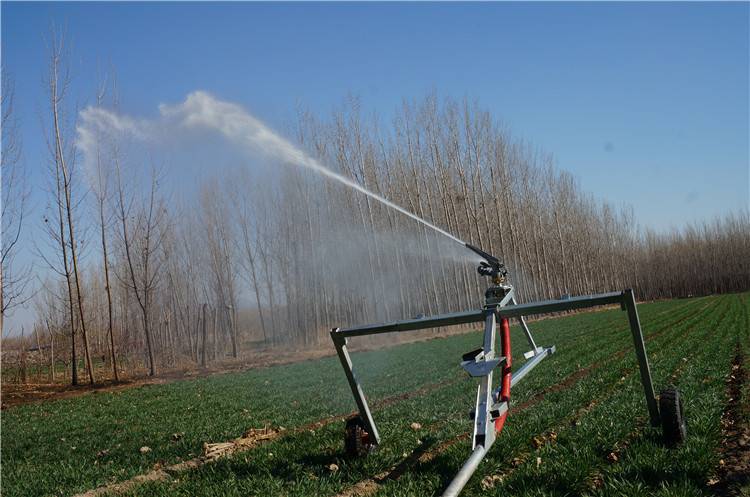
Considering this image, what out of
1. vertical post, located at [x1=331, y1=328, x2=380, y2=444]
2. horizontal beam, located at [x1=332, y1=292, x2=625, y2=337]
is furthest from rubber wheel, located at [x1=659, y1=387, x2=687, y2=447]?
vertical post, located at [x1=331, y1=328, x2=380, y2=444]

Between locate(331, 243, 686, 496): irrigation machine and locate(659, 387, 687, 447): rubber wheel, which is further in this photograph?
locate(659, 387, 687, 447): rubber wheel

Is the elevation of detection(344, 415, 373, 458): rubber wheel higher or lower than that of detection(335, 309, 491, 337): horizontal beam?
lower

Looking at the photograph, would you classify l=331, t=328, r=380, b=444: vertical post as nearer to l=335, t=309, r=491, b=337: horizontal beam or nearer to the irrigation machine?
the irrigation machine

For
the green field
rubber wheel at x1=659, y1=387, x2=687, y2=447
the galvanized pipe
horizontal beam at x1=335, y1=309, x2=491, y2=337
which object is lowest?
the green field

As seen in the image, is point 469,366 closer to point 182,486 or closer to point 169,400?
point 182,486

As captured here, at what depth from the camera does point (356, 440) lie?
16.7 ft

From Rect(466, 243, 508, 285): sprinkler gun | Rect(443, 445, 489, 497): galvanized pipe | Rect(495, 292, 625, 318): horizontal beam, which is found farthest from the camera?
Rect(466, 243, 508, 285): sprinkler gun

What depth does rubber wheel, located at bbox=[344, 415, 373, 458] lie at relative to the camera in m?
5.09

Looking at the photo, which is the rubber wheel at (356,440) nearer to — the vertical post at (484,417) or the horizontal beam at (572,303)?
the vertical post at (484,417)

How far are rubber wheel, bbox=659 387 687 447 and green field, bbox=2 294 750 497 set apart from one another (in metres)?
0.14

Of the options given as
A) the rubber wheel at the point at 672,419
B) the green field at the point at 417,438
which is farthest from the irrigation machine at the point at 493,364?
the green field at the point at 417,438

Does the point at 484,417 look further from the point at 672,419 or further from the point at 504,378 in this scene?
the point at 672,419

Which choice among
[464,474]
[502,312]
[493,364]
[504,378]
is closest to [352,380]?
[504,378]

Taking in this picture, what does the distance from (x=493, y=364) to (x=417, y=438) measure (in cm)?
228
